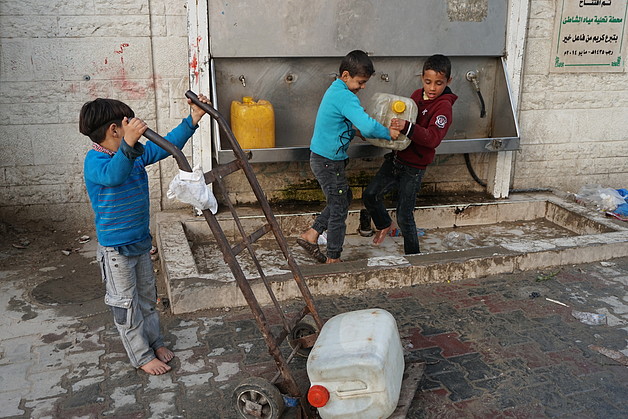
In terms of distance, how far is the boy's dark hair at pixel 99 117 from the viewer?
3.18m

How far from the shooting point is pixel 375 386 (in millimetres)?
2828

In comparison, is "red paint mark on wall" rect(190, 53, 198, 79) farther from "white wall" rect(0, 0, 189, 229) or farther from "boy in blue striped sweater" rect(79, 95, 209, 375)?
"boy in blue striped sweater" rect(79, 95, 209, 375)

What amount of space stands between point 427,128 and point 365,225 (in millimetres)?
1534

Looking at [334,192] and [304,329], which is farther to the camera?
[334,192]

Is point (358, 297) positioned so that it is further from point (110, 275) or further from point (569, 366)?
point (110, 275)

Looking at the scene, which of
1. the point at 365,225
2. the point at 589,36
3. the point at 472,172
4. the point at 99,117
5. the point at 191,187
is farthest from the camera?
the point at 472,172

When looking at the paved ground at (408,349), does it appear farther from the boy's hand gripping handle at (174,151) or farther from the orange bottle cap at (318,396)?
the boy's hand gripping handle at (174,151)

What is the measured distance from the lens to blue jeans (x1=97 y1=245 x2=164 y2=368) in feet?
11.2

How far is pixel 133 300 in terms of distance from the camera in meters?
3.48

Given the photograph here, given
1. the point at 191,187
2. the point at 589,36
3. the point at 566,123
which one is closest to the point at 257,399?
the point at 191,187

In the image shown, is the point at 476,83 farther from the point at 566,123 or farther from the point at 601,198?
the point at 601,198

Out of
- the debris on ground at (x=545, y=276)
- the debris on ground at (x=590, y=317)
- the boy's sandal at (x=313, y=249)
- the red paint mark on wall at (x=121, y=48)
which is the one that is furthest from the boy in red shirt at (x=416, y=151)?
the red paint mark on wall at (x=121, y=48)

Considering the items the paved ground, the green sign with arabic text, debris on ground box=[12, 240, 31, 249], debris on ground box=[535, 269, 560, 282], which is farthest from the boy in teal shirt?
the green sign with arabic text

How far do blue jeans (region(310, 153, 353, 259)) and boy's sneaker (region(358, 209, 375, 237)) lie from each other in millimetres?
1045
